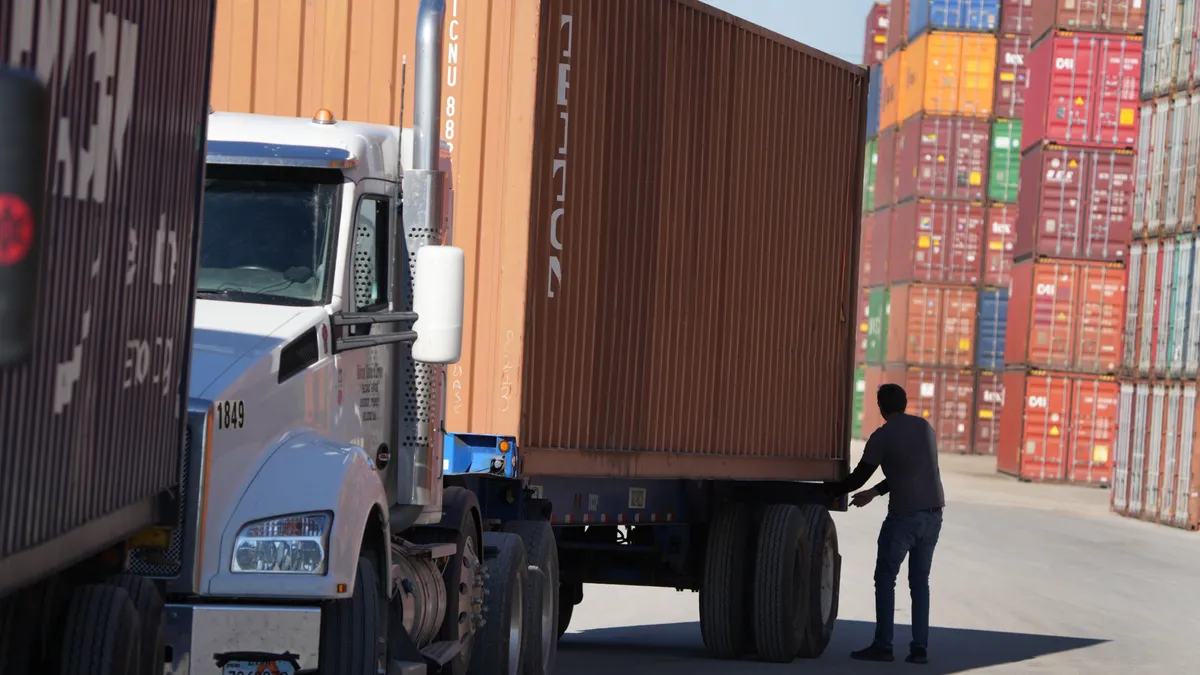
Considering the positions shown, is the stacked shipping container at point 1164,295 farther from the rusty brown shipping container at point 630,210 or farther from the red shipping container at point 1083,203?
the rusty brown shipping container at point 630,210

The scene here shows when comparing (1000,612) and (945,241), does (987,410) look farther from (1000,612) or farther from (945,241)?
(1000,612)

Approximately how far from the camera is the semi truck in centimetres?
962

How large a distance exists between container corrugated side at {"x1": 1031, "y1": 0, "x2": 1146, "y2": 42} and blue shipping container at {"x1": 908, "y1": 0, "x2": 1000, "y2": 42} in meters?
9.59

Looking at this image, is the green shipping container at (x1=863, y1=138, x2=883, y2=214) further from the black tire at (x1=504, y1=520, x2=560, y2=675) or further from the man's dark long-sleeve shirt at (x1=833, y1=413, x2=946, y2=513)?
the black tire at (x1=504, y1=520, x2=560, y2=675)

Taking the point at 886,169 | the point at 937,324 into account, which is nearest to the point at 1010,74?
the point at 937,324

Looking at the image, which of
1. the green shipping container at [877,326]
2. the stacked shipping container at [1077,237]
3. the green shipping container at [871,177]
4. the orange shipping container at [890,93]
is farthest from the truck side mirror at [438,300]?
the green shipping container at [871,177]

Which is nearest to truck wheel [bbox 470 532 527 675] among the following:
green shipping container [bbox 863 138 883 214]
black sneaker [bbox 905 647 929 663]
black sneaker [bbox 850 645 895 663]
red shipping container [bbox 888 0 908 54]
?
black sneaker [bbox 905 647 929 663]

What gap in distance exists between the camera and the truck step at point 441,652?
7.66m

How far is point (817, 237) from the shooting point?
1360cm

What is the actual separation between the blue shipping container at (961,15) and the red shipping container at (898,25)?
275cm

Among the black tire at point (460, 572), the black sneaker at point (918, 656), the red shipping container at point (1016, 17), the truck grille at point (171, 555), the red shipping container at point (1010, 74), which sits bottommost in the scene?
the black sneaker at point (918, 656)

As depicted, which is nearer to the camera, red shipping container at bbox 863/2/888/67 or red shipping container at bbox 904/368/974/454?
red shipping container at bbox 904/368/974/454

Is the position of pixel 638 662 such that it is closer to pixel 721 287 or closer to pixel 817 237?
pixel 721 287

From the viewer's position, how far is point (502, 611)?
9.04m
